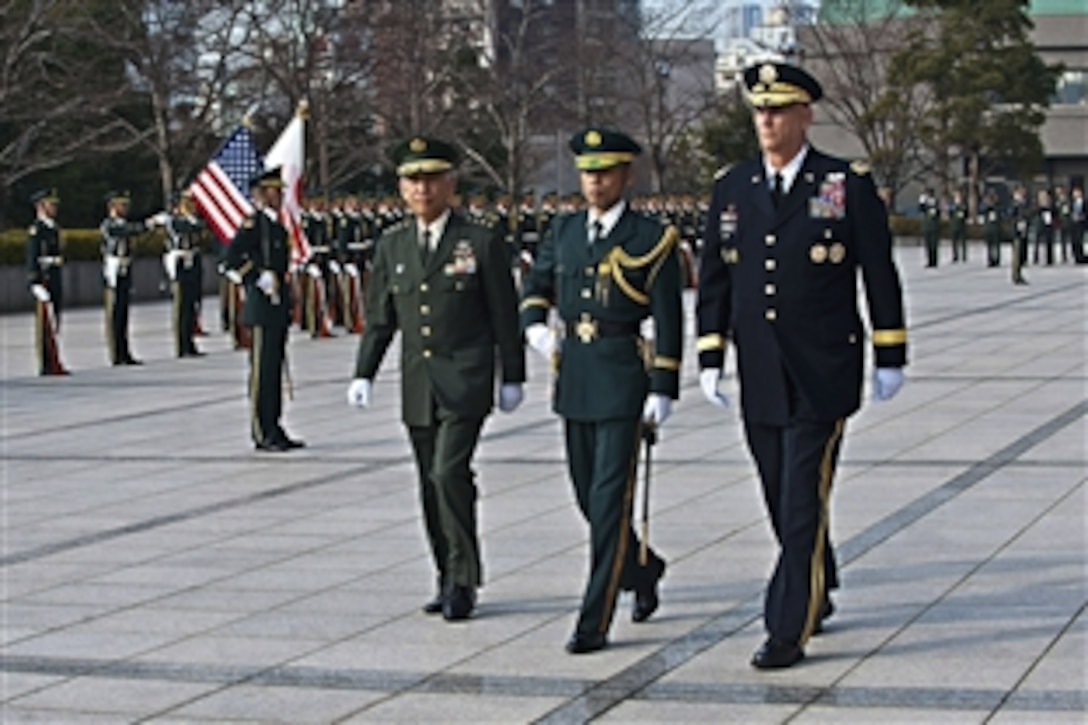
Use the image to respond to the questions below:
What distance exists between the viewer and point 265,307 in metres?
14.7

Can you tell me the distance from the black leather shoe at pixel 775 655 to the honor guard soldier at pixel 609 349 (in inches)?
25.0

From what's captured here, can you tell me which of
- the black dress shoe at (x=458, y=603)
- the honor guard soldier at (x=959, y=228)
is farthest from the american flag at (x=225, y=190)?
the honor guard soldier at (x=959, y=228)

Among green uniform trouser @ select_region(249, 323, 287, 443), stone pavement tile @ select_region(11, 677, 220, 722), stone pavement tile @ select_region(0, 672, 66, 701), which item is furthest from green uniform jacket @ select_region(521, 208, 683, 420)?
green uniform trouser @ select_region(249, 323, 287, 443)

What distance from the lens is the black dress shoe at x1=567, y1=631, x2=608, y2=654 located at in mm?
7766

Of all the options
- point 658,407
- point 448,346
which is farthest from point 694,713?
point 448,346

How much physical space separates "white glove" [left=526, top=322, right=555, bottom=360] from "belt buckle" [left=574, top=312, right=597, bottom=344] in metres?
0.13

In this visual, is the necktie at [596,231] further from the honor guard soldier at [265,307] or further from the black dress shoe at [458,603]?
the honor guard soldier at [265,307]

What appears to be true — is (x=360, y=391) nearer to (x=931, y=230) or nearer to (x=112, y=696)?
(x=112, y=696)

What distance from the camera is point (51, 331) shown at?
2239 centimetres

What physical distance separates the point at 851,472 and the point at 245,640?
4.89 metres

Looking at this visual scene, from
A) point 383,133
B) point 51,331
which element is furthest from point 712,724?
point 383,133

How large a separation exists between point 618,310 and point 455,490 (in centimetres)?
106

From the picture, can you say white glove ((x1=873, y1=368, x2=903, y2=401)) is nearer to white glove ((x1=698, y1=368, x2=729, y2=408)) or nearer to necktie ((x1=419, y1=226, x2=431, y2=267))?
white glove ((x1=698, y1=368, x2=729, y2=408))

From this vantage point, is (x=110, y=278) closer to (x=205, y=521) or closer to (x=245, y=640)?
(x=205, y=521)
